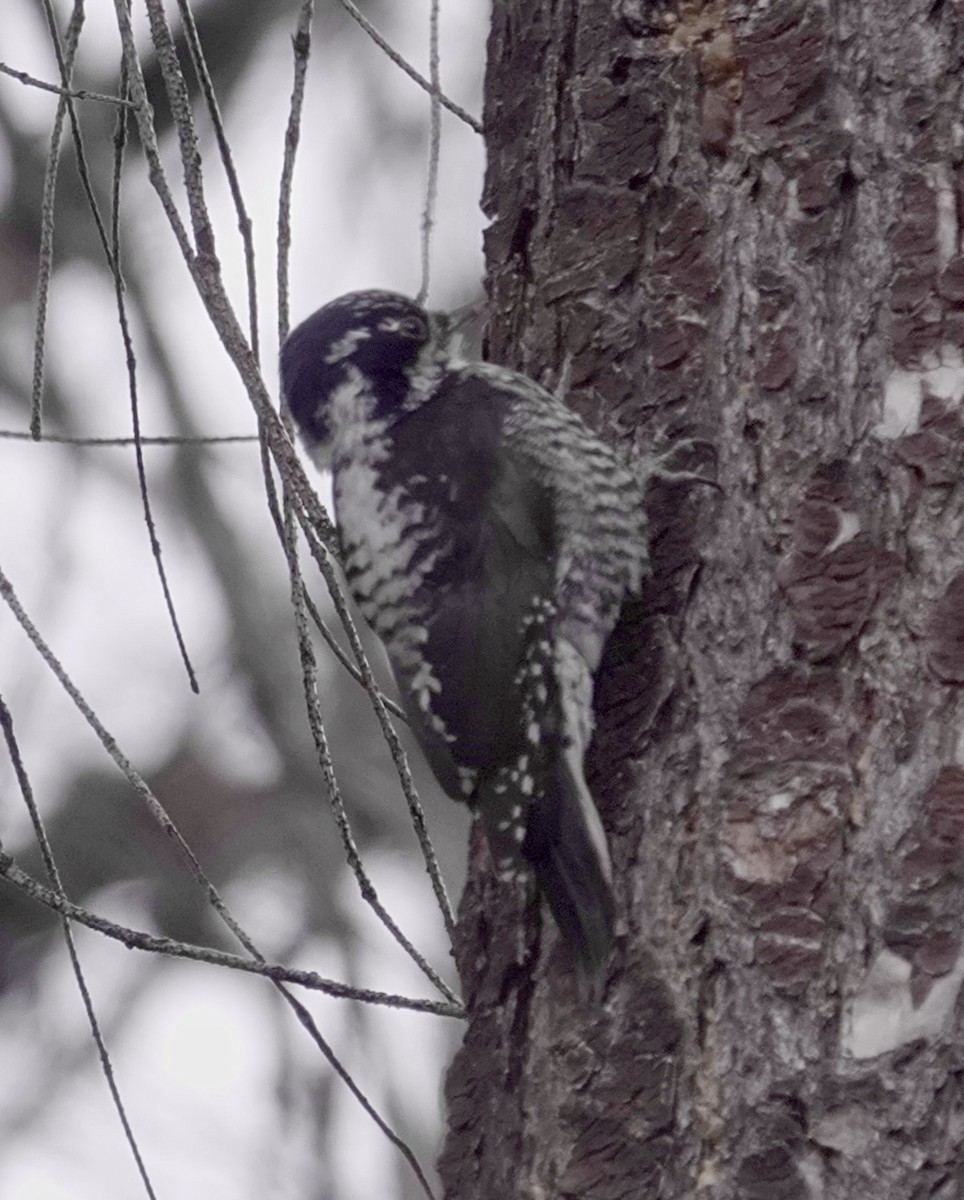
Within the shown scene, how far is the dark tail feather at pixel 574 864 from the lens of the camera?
228cm

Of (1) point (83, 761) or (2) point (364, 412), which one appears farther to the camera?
(1) point (83, 761)

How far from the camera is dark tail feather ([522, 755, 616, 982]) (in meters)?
2.28

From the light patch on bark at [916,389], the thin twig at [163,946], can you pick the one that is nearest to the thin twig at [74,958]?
the thin twig at [163,946]

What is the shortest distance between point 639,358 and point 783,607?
0.48 meters

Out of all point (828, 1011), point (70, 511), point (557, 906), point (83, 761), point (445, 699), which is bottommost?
point (828, 1011)

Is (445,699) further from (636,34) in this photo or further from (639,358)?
(636,34)

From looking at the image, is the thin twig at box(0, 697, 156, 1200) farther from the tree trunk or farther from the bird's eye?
the bird's eye

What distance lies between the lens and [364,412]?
319 cm

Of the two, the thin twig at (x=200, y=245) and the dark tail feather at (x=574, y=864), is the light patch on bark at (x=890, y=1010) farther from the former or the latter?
the thin twig at (x=200, y=245)

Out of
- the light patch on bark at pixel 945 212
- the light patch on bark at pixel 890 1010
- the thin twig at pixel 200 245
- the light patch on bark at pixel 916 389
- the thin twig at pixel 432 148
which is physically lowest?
the light patch on bark at pixel 890 1010

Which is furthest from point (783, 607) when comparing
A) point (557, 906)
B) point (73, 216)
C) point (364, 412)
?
point (73, 216)

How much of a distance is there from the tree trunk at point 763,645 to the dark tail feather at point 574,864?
27 millimetres

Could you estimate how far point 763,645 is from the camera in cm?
227

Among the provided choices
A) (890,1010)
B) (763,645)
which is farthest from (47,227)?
(890,1010)
